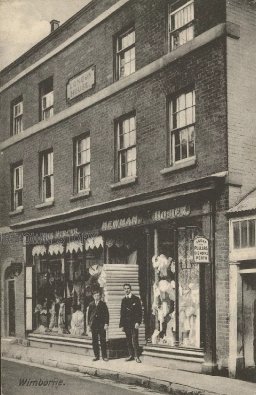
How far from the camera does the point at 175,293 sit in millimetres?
11117

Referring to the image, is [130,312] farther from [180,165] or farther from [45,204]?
[45,204]

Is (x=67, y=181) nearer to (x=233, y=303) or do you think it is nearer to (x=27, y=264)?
(x=27, y=264)

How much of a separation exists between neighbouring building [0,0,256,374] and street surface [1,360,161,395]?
4.83 ft

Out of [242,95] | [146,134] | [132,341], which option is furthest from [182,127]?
[132,341]

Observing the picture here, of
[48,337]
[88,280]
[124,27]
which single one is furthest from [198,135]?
[48,337]

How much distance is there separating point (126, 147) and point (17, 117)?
19.2 feet

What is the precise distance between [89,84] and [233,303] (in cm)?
679

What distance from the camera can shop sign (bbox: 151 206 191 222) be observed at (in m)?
10.6

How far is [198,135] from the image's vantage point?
1055cm

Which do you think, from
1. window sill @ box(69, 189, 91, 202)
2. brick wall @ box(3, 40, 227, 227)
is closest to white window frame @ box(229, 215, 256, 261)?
brick wall @ box(3, 40, 227, 227)

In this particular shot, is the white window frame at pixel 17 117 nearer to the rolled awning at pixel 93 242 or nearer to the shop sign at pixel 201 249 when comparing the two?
the rolled awning at pixel 93 242

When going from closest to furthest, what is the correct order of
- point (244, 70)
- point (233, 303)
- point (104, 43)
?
1. point (233, 303)
2. point (244, 70)
3. point (104, 43)

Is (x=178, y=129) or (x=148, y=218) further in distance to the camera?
(x=148, y=218)

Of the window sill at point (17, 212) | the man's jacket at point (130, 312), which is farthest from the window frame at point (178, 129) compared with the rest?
the window sill at point (17, 212)
